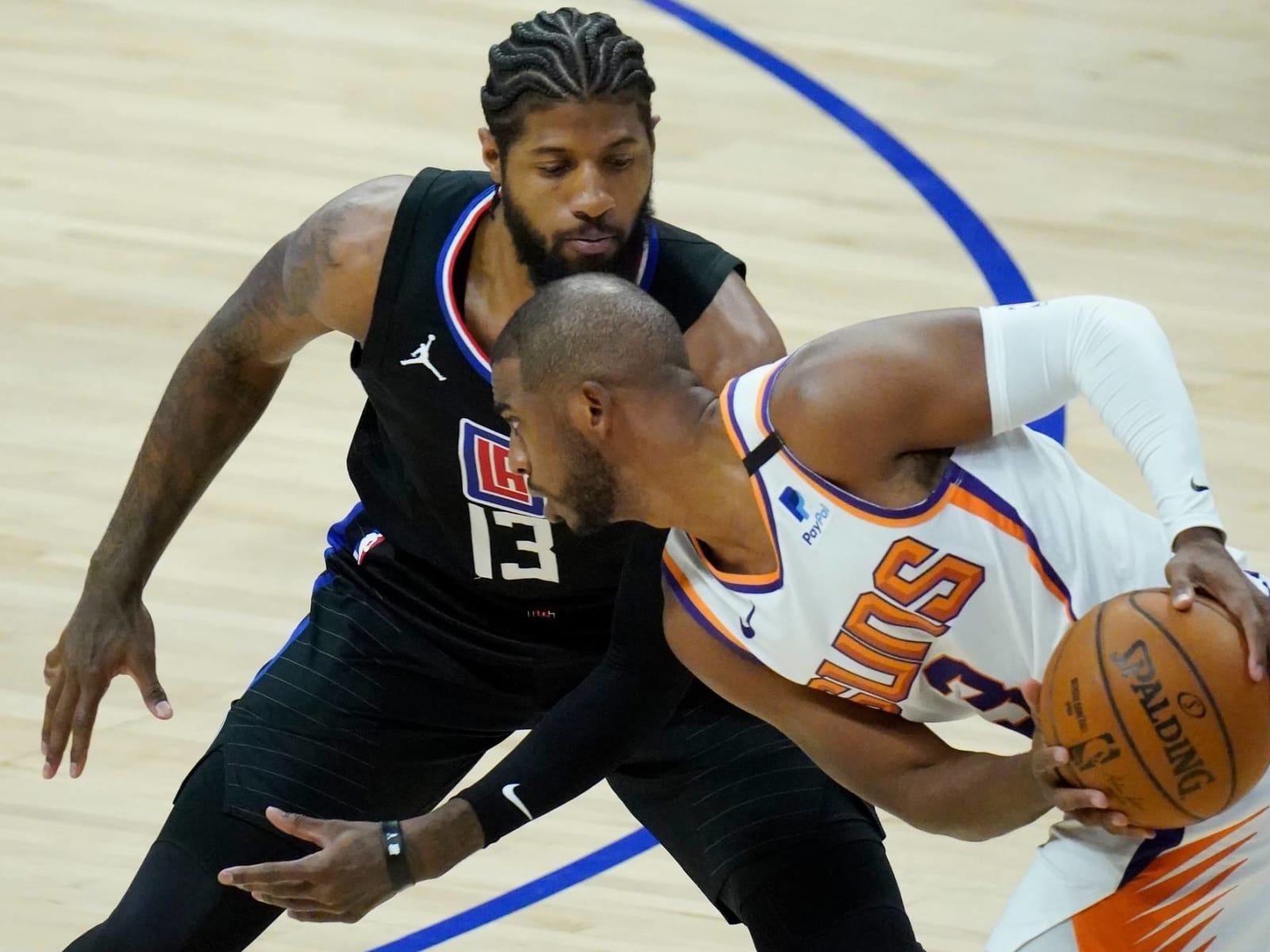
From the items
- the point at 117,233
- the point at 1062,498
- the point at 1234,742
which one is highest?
the point at 117,233

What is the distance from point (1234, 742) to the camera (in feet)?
9.48

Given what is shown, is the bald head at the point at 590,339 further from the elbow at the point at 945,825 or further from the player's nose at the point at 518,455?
the elbow at the point at 945,825

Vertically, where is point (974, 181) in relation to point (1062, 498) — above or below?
above

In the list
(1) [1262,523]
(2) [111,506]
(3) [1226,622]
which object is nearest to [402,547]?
(3) [1226,622]

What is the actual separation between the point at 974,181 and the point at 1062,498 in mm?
4798

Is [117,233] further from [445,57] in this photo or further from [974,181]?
[974,181]

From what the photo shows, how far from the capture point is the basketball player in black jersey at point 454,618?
12.0 ft

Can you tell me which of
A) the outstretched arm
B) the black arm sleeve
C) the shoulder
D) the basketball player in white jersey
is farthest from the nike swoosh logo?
the shoulder

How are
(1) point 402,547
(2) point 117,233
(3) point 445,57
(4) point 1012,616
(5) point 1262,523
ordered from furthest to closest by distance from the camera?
(3) point 445,57 → (2) point 117,233 → (5) point 1262,523 → (1) point 402,547 → (4) point 1012,616

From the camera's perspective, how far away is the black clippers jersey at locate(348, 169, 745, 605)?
12.7ft

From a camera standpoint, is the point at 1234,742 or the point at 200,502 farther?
the point at 200,502

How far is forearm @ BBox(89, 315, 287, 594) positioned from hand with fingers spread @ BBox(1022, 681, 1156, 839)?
185cm

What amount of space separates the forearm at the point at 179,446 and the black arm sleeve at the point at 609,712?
965 mm

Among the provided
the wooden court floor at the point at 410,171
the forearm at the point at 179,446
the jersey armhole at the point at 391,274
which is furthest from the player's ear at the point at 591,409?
the wooden court floor at the point at 410,171
